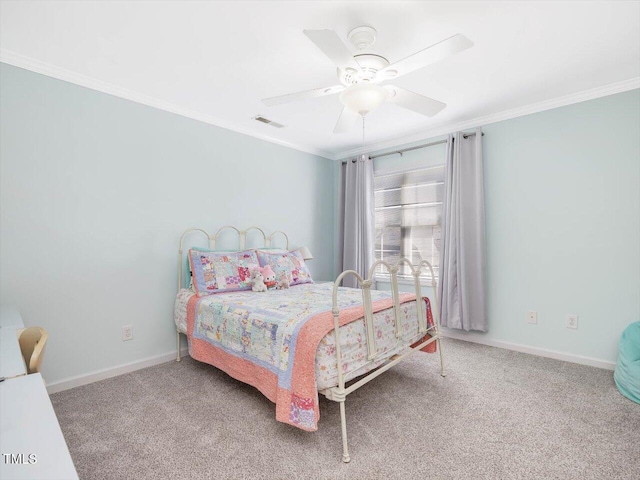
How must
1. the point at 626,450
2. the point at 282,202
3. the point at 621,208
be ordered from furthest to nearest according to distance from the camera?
1. the point at 282,202
2. the point at 621,208
3. the point at 626,450

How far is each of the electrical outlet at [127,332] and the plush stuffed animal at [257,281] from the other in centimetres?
109

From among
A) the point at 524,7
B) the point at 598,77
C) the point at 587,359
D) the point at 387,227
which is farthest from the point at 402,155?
the point at 587,359

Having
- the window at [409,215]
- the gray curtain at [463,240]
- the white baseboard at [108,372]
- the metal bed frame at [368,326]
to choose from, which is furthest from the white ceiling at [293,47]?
the white baseboard at [108,372]

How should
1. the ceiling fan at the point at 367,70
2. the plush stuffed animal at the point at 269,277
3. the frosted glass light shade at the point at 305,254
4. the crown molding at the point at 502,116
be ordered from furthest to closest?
the frosted glass light shade at the point at 305,254
the plush stuffed animal at the point at 269,277
the crown molding at the point at 502,116
the ceiling fan at the point at 367,70

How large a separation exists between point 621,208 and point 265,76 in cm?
313

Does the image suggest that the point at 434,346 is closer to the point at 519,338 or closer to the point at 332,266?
the point at 519,338

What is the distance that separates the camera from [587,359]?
9.73ft

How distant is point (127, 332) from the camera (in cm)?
288

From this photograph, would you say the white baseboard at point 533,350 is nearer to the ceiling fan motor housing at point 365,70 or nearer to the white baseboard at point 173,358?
the white baseboard at point 173,358

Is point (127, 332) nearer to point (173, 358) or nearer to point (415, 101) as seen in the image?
point (173, 358)

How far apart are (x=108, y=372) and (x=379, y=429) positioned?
221 cm

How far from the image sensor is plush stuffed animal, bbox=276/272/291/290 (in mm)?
3270

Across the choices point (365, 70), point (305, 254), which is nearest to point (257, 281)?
point (305, 254)

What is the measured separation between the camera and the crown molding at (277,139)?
244cm
